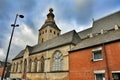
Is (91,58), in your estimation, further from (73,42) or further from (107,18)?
(107,18)

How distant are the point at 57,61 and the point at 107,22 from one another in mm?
13263

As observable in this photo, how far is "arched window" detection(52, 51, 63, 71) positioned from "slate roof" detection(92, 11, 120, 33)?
31.6 feet

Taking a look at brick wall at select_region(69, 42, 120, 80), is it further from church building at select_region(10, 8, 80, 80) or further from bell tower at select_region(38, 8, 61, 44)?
bell tower at select_region(38, 8, 61, 44)

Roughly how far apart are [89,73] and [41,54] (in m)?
13.9

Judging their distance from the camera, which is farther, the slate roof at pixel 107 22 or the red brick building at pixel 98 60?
the slate roof at pixel 107 22

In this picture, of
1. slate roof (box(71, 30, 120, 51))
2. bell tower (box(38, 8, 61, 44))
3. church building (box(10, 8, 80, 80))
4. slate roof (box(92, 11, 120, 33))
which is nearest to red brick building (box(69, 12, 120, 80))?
slate roof (box(71, 30, 120, 51))

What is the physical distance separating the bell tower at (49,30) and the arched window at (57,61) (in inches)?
747

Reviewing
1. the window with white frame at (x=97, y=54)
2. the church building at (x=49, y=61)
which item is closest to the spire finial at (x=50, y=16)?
the church building at (x=49, y=61)

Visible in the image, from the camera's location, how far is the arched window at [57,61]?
21595 mm

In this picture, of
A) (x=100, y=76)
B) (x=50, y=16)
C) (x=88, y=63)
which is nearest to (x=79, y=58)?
(x=88, y=63)

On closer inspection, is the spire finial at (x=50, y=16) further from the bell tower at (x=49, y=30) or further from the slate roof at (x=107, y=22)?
the slate roof at (x=107, y=22)

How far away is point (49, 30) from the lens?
4278cm

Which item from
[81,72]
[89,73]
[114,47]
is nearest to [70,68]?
[81,72]

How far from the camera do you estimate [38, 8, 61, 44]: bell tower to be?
42.4 m
